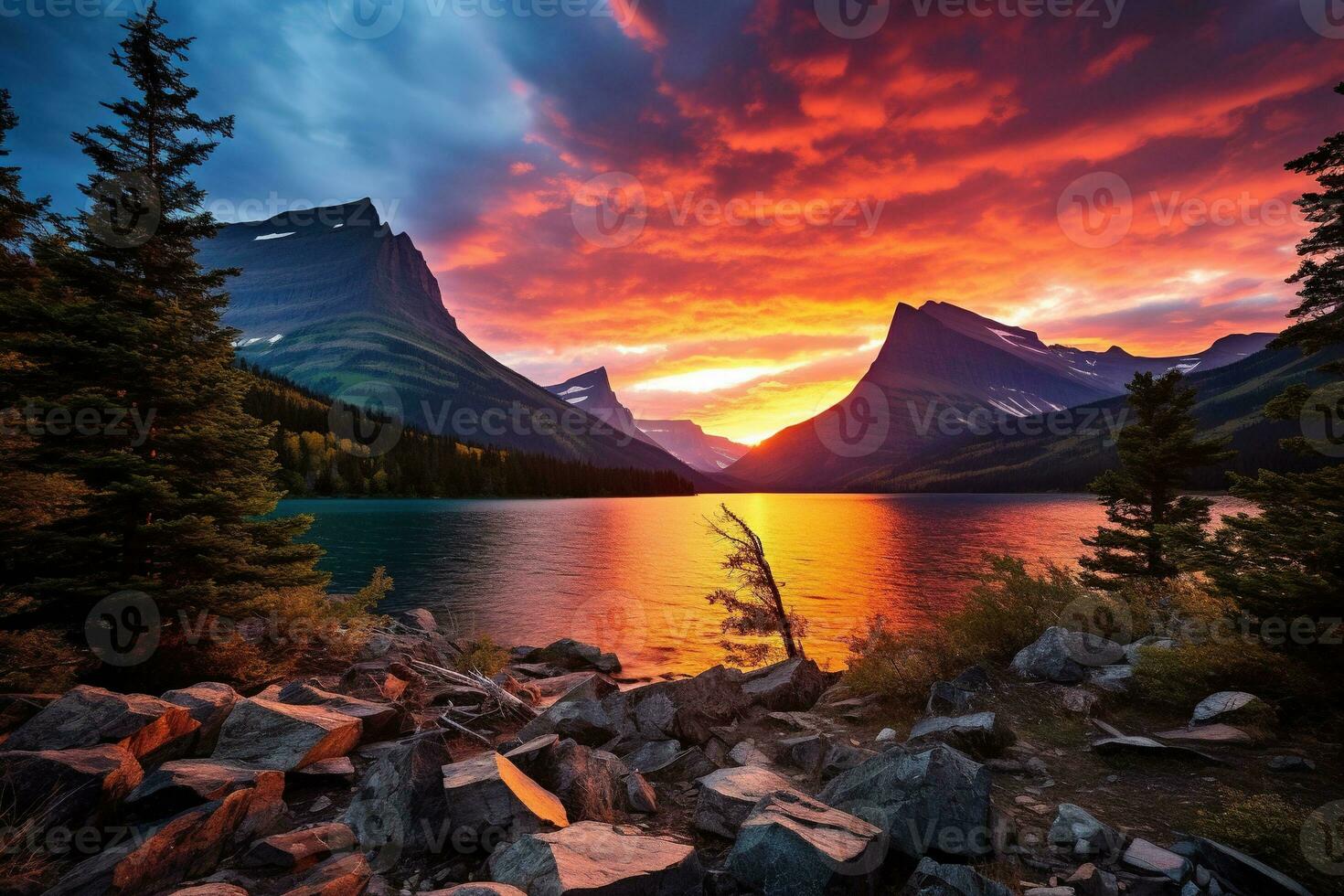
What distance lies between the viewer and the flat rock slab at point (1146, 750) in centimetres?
813

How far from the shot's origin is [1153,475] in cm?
2370

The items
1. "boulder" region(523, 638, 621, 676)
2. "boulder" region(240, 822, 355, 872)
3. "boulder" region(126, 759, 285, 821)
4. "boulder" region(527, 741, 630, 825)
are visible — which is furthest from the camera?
"boulder" region(523, 638, 621, 676)

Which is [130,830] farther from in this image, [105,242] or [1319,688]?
[1319,688]

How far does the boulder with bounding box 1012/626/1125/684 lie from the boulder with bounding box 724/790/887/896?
8670mm

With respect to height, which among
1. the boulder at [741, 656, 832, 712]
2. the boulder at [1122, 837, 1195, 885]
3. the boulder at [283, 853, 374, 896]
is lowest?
the boulder at [741, 656, 832, 712]

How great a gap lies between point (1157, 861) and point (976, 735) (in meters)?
3.39

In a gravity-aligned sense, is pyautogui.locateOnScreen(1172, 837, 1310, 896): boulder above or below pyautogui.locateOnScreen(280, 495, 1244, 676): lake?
above

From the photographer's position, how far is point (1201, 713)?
9.34m

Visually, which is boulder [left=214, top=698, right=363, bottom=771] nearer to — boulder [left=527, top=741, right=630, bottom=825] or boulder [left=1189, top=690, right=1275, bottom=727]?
boulder [left=527, top=741, right=630, bottom=825]

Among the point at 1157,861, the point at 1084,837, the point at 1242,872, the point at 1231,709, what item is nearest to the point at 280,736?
the point at 1084,837

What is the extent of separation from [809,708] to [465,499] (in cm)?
15949

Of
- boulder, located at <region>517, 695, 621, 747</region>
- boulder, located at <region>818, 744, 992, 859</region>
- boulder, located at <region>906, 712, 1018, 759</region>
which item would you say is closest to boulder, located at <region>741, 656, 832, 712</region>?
boulder, located at <region>517, 695, 621, 747</region>

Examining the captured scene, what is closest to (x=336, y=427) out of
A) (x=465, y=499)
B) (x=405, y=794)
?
(x=465, y=499)

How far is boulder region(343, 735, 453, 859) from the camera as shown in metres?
6.64
